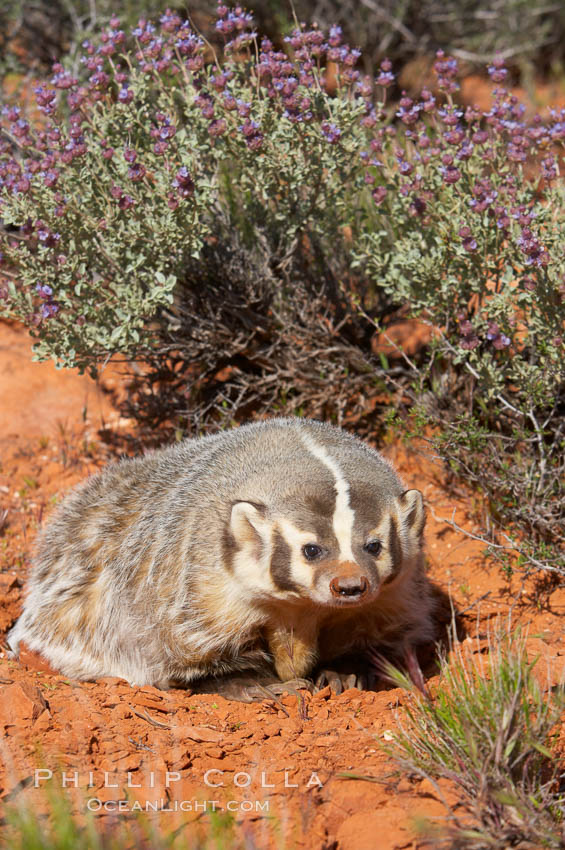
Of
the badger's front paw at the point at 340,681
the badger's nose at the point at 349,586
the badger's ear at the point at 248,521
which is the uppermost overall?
the badger's ear at the point at 248,521

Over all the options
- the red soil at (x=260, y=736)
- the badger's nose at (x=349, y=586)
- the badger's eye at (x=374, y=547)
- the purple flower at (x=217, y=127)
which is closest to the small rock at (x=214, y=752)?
the red soil at (x=260, y=736)

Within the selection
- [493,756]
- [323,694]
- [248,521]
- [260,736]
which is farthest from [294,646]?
[493,756]

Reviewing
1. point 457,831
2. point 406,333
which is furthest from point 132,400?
point 457,831

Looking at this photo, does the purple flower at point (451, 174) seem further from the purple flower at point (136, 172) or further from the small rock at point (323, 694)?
the small rock at point (323, 694)

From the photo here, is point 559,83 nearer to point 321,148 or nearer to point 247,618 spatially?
point 321,148

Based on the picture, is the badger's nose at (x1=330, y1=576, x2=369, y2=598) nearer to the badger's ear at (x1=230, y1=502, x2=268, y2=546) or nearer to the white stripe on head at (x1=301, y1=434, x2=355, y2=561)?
the white stripe on head at (x1=301, y1=434, x2=355, y2=561)

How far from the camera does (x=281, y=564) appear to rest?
2469 mm

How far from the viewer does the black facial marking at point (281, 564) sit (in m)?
2.46

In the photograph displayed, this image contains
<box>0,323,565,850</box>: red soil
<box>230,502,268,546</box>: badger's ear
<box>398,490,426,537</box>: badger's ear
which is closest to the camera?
<box>0,323,565,850</box>: red soil

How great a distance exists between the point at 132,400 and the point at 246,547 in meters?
1.84

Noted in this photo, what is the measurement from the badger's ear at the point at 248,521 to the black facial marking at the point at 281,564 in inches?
2.1

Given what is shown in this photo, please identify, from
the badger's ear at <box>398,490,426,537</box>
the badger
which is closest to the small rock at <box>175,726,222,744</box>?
the badger

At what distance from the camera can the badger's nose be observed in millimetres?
2312

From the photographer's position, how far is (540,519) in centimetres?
320
